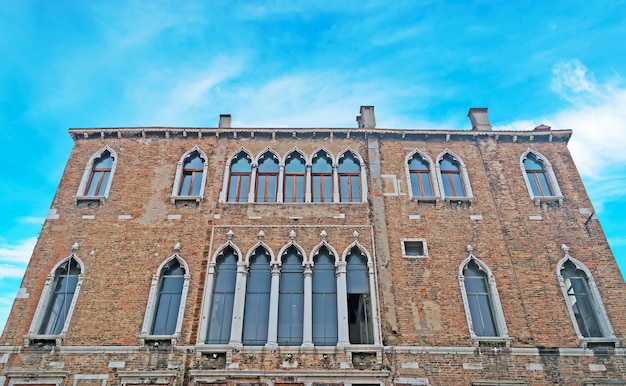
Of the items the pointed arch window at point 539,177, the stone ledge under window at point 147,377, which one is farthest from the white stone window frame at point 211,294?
the pointed arch window at point 539,177

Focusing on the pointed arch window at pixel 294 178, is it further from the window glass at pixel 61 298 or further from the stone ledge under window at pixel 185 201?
the window glass at pixel 61 298

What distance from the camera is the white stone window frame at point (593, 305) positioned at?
12.3 meters

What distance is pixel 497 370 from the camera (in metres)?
11.8

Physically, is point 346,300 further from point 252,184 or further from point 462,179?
point 462,179

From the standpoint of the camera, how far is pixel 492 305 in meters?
13.0

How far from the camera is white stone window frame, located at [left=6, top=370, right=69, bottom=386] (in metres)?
11.6

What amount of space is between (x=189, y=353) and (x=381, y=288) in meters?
5.80

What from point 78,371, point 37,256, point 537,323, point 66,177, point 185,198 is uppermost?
point 66,177

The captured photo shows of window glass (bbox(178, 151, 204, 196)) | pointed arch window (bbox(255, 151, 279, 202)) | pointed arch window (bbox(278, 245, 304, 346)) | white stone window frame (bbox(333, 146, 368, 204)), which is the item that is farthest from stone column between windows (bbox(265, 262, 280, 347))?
window glass (bbox(178, 151, 204, 196))

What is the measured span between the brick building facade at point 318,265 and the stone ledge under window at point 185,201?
0.22ft

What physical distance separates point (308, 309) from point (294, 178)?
486 cm

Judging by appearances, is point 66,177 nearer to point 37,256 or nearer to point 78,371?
point 37,256

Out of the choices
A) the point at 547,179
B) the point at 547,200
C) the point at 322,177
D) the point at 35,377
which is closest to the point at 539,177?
the point at 547,179

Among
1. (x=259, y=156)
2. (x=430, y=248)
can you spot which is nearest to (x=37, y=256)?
(x=259, y=156)
